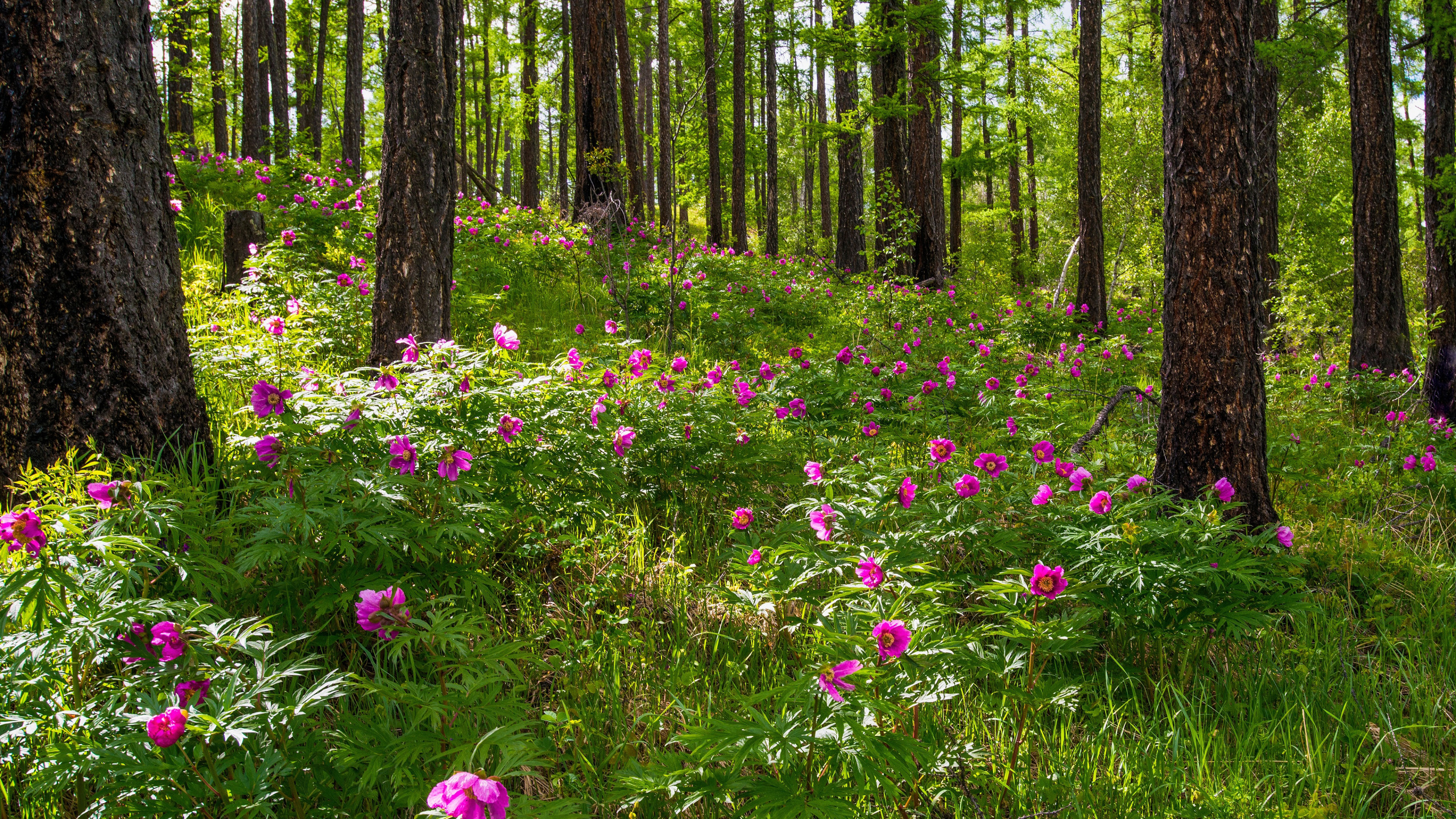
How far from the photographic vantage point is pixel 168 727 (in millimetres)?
1425

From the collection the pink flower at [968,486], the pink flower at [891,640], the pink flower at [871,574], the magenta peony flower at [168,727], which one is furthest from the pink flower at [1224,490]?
the magenta peony flower at [168,727]

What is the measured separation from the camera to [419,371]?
9.27ft

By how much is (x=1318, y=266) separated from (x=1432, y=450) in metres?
8.92

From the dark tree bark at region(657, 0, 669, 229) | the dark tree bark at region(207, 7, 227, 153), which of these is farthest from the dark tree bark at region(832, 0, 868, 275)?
the dark tree bark at region(207, 7, 227, 153)

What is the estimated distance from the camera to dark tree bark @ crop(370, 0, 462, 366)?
4188mm

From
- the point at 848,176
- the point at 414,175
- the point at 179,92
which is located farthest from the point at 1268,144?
the point at 179,92

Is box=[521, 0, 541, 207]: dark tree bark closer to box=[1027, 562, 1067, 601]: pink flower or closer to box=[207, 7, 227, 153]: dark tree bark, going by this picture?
box=[207, 7, 227, 153]: dark tree bark

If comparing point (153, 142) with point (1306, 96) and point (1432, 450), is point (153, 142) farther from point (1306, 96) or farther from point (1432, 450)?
point (1306, 96)

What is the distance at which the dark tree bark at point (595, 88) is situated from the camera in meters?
10.1

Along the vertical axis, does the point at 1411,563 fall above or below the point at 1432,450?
below

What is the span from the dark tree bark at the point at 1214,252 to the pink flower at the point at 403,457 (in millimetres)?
3189

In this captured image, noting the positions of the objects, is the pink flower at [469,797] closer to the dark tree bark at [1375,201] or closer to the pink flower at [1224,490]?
the pink flower at [1224,490]

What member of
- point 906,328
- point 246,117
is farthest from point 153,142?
point 246,117

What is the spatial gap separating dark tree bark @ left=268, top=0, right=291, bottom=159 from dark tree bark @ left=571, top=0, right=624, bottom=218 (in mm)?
5172
